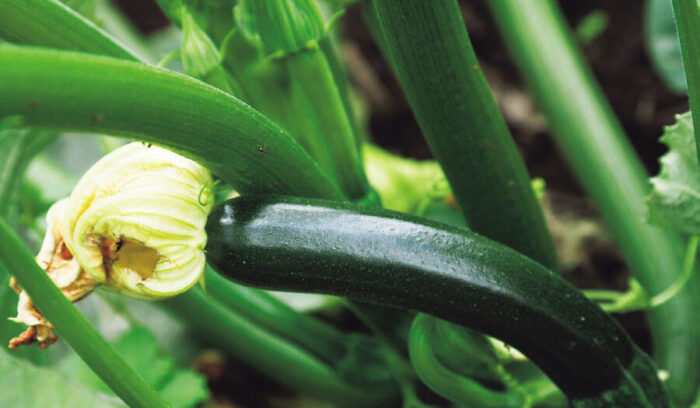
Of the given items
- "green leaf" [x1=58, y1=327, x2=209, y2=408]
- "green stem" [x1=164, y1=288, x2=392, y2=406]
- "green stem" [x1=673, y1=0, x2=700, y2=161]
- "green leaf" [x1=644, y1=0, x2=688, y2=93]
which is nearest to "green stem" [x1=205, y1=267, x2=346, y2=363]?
"green stem" [x1=164, y1=288, x2=392, y2=406]

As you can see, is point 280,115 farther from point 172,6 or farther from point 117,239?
point 117,239

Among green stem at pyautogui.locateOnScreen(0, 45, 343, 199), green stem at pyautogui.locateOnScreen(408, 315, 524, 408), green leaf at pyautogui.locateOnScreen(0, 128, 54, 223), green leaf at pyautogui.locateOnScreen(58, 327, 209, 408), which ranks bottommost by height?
green leaf at pyautogui.locateOnScreen(58, 327, 209, 408)

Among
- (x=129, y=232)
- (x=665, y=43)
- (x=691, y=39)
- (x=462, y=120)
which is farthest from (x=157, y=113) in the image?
(x=665, y=43)

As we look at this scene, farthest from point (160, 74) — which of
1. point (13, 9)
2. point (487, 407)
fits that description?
point (487, 407)

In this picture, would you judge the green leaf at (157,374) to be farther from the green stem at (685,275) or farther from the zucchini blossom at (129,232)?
the green stem at (685,275)

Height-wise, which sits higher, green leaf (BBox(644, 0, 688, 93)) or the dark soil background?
green leaf (BBox(644, 0, 688, 93))

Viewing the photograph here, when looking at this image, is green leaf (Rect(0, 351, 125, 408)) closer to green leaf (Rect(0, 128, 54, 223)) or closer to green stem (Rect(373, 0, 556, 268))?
green leaf (Rect(0, 128, 54, 223))
